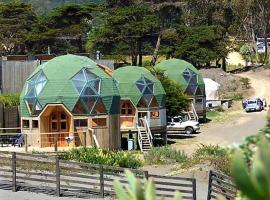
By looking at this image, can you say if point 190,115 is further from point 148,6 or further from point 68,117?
point 148,6

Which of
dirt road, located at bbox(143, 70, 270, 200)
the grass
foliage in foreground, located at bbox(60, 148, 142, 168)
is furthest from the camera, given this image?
foliage in foreground, located at bbox(60, 148, 142, 168)

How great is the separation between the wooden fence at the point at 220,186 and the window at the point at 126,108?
899 inches

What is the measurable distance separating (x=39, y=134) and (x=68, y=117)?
5.47 feet

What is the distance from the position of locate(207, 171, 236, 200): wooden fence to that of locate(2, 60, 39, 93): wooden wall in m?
28.2

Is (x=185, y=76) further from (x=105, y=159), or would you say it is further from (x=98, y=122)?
(x=105, y=159)

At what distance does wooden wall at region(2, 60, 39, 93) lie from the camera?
42531 mm

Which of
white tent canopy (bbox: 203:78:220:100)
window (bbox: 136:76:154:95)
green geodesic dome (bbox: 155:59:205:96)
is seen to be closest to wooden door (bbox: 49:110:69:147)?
window (bbox: 136:76:154:95)

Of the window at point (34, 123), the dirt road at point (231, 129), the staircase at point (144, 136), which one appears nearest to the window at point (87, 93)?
the window at point (34, 123)

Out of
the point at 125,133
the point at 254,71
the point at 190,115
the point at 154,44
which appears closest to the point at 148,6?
the point at 154,44

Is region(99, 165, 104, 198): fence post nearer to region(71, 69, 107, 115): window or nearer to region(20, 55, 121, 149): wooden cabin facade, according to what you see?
region(20, 55, 121, 149): wooden cabin facade

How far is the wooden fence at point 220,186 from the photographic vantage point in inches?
571

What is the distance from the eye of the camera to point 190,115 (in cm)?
4891

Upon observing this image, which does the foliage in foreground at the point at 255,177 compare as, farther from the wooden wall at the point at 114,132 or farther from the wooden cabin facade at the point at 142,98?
the wooden cabin facade at the point at 142,98

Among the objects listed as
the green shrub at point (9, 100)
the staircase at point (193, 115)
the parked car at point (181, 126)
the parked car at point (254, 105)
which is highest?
the green shrub at point (9, 100)
